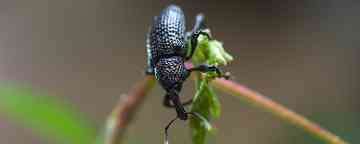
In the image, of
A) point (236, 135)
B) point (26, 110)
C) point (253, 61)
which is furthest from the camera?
point (253, 61)

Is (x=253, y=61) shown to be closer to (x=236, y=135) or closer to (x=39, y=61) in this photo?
(x=236, y=135)

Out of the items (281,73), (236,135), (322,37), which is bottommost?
(236,135)

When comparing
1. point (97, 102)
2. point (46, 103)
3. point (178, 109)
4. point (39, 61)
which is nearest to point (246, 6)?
point (97, 102)

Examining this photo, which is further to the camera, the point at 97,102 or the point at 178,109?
the point at 97,102

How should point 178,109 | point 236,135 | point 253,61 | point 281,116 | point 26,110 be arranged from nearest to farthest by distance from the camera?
1. point 178,109
2. point 281,116
3. point 26,110
4. point 236,135
5. point 253,61

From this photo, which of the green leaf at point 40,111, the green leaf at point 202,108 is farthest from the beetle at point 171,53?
the green leaf at point 40,111

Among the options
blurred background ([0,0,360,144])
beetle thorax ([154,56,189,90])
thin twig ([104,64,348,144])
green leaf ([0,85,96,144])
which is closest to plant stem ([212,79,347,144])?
thin twig ([104,64,348,144])

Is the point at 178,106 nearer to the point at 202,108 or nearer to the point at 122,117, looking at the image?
the point at 202,108

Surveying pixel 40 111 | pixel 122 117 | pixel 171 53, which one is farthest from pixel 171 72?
pixel 40 111

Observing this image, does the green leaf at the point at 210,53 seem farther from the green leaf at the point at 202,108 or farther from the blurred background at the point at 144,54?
the blurred background at the point at 144,54
